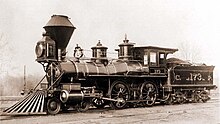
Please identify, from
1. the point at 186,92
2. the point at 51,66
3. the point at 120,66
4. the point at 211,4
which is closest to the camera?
the point at 211,4

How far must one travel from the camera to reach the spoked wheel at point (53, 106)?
964 cm

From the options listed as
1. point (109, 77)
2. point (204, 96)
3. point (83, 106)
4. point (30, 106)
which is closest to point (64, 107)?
point (83, 106)

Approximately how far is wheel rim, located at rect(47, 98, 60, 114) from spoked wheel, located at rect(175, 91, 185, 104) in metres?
6.15

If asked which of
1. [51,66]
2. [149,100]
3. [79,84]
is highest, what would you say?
[51,66]

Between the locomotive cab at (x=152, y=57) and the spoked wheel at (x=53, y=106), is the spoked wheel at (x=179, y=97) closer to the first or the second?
the locomotive cab at (x=152, y=57)

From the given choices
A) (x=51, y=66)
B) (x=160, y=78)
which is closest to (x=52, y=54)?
(x=51, y=66)

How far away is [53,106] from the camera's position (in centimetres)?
982

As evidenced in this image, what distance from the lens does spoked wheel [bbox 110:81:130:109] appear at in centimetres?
1139

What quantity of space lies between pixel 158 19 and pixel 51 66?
4.31 m

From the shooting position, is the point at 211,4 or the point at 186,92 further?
the point at 186,92

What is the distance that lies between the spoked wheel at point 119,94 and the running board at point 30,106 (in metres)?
2.96

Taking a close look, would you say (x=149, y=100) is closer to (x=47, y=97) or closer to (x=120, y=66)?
(x=120, y=66)

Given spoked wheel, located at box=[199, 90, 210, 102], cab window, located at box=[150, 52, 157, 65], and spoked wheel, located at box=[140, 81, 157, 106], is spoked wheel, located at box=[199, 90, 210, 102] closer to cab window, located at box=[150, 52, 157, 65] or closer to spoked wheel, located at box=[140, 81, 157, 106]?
spoked wheel, located at box=[140, 81, 157, 106]

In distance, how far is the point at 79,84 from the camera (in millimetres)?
10219
